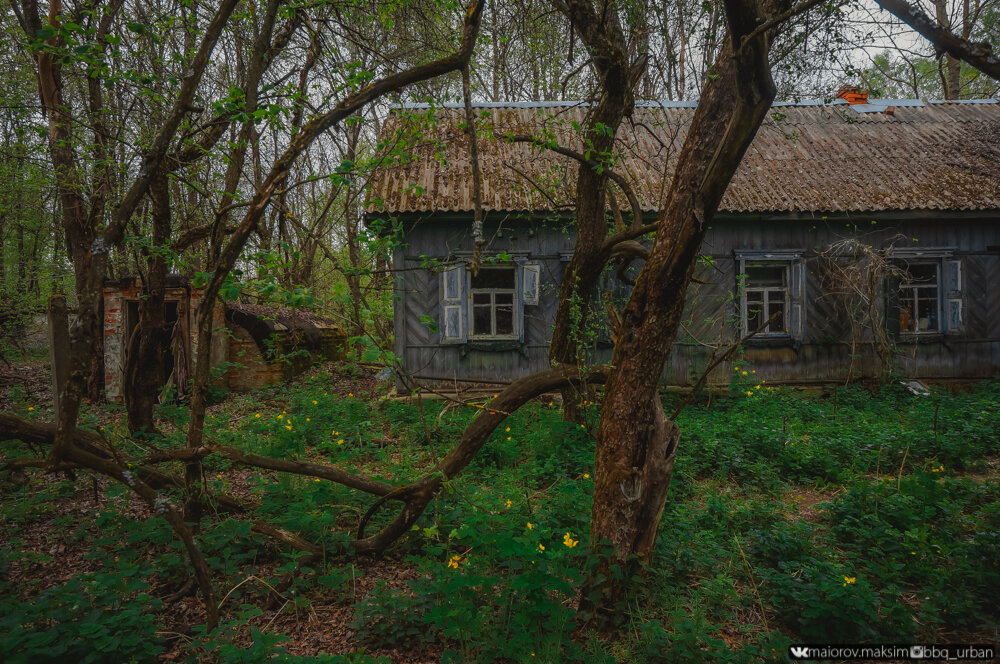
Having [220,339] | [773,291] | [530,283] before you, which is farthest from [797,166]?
[220,339]

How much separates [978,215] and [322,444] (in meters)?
11.4

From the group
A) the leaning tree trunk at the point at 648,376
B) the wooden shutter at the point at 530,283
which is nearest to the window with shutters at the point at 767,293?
the wooden shutter at the point at 530,283

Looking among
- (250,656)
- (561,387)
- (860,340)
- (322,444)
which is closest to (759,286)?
(860,340)

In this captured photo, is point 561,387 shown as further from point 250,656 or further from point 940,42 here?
point 940,42

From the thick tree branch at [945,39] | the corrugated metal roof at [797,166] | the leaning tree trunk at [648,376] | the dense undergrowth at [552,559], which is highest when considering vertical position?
the corrugated metal roof at [797,166]

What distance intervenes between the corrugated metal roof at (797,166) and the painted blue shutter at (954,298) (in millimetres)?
1101

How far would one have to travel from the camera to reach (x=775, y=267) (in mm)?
9594

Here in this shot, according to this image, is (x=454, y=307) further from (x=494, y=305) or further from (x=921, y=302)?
(x=921, y=302)

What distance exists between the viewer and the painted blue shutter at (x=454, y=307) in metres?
8.81

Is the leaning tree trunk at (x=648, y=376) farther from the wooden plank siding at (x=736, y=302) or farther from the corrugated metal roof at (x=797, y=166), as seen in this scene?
the wooden plank siding at (x=736, y=302)

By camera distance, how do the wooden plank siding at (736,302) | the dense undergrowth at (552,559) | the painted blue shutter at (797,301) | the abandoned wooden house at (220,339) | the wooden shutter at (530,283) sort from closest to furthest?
the dense undergrowth at (552,559) → the abandoned wooden house at (220,339) → the wooden shutter at (530,283) → the wooden plank siding at (736,302) → the painted blue shutter at (797,301)

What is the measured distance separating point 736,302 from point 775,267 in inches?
40.0

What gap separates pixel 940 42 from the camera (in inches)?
91.0

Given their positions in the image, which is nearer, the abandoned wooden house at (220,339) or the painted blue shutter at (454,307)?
the abandoned wooden house at (220,339)
